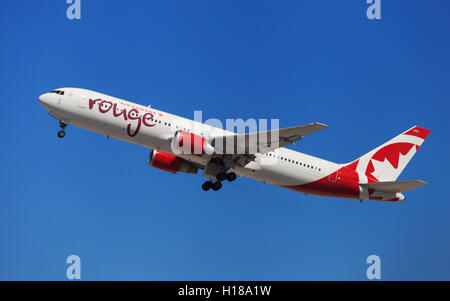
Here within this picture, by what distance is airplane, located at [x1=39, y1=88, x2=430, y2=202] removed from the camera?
3531cm

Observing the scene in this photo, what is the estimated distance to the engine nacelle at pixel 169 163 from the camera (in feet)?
130

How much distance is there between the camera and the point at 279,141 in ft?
115

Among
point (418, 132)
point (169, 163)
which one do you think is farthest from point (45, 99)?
point (418, 132)

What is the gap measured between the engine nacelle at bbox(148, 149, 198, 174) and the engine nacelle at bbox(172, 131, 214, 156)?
4225mm

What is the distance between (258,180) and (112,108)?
34.2 feet

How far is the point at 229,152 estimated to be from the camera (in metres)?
36.2

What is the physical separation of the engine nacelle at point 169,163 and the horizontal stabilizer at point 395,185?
1193 centimetres

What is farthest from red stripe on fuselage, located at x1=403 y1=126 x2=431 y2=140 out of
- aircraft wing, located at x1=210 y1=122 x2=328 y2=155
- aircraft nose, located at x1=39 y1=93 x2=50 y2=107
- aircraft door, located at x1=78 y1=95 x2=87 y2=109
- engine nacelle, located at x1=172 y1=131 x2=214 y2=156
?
aircraft nose, located at x1=39 y1=93 x2=50 y2=107

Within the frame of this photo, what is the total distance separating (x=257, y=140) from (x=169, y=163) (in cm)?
711

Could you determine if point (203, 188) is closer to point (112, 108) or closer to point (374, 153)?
point (112, 108)
